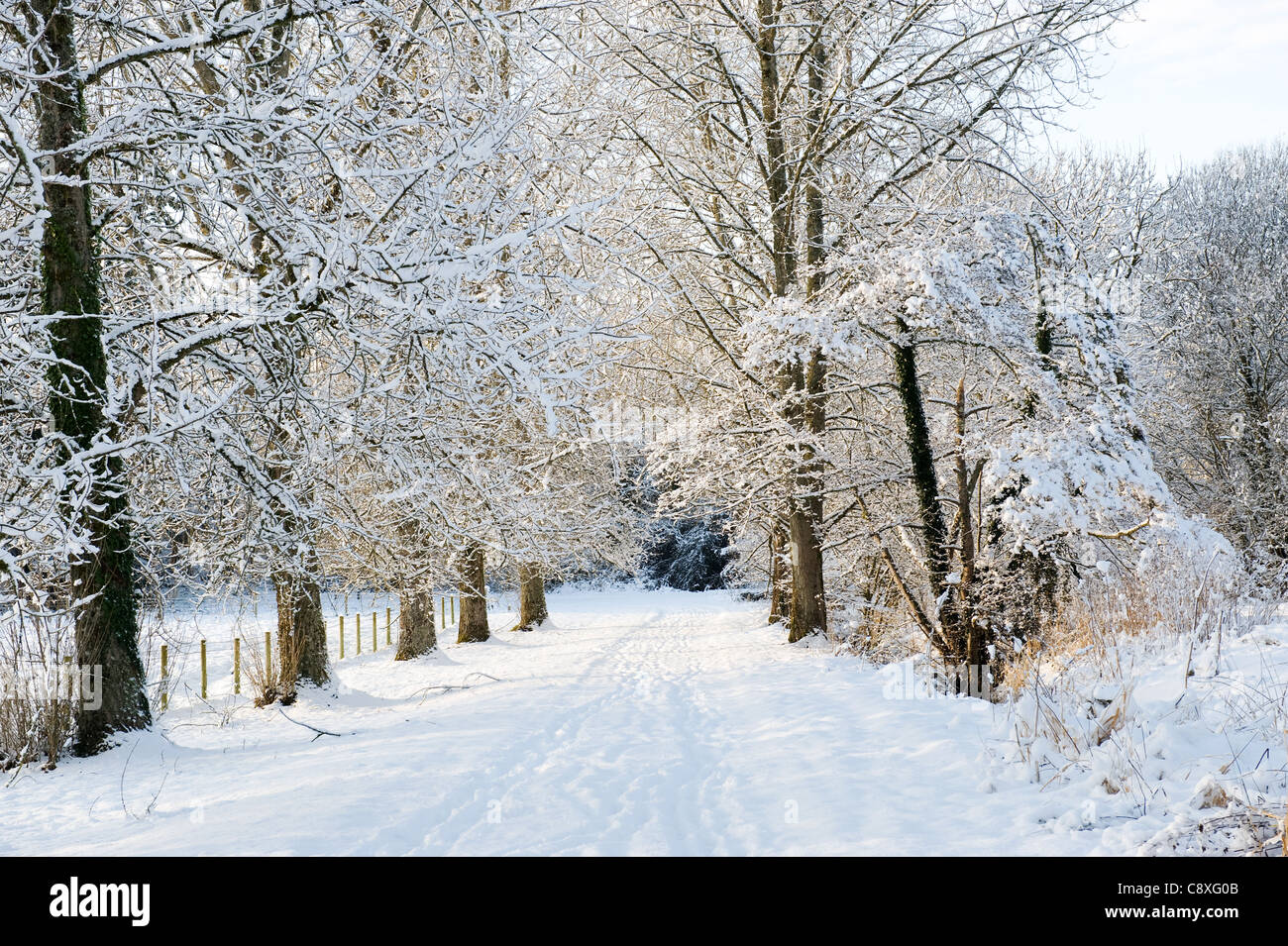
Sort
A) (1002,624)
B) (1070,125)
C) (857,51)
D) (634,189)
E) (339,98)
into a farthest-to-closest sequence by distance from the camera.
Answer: (634,189) → (857,51) → (1070,125) → (1002,624) → (339,98)

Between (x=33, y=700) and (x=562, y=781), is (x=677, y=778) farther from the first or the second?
(x=33, y=700)

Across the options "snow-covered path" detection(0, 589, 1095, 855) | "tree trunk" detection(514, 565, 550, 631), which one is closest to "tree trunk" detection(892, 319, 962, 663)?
"snow-covered path" detection(0, 589, 1095, 855)

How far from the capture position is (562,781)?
17.6 ft

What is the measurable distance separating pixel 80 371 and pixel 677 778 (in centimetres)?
563

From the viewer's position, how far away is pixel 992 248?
8570 mm

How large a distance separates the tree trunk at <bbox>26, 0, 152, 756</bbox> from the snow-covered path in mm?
536

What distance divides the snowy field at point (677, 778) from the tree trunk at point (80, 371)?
0.54 meters

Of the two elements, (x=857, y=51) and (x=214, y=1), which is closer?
(x=214, y=1)

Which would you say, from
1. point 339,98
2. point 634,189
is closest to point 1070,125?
point 634,189

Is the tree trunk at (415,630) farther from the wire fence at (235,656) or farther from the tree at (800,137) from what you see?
the tree at (800,137)

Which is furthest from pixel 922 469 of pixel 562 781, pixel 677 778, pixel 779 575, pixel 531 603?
pixel 531 603
